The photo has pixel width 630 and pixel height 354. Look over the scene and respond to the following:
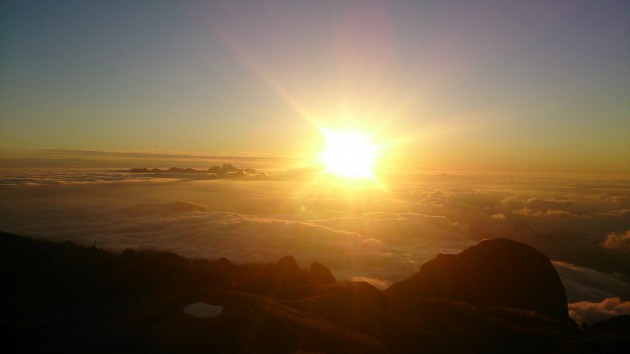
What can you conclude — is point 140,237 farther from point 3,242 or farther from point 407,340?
point 407,340

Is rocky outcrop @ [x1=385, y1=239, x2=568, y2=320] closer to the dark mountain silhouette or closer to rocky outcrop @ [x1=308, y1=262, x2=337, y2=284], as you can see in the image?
the dark mountain silhouette

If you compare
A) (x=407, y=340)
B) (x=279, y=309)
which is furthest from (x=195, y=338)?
(x=407, y=340)

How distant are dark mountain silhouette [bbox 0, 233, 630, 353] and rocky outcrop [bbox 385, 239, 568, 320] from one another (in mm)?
1028

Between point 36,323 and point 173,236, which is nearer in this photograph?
point 36,323

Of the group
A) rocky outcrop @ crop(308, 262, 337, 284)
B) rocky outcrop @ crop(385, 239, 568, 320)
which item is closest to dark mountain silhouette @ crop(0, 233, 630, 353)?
rocky outcrop @ crop(308, 262, 337, 284)

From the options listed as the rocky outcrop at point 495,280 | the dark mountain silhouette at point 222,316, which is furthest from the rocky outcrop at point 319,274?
the rocky outcrop at point 495,280

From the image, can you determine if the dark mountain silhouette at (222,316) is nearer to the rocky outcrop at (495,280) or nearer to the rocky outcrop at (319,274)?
the rocky outcrop at (319,274)

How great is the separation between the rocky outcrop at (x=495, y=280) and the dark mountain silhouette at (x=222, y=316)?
1028mm

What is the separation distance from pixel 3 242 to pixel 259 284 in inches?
808

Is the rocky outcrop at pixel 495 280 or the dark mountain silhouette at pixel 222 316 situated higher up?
the dark mountain silhouette at pixel 222 316

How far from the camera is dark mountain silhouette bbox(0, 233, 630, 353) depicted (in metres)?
11.3

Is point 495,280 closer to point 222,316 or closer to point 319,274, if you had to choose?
point 319,274

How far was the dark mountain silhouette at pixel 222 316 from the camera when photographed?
11297mm

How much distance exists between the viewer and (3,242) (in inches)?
1088
